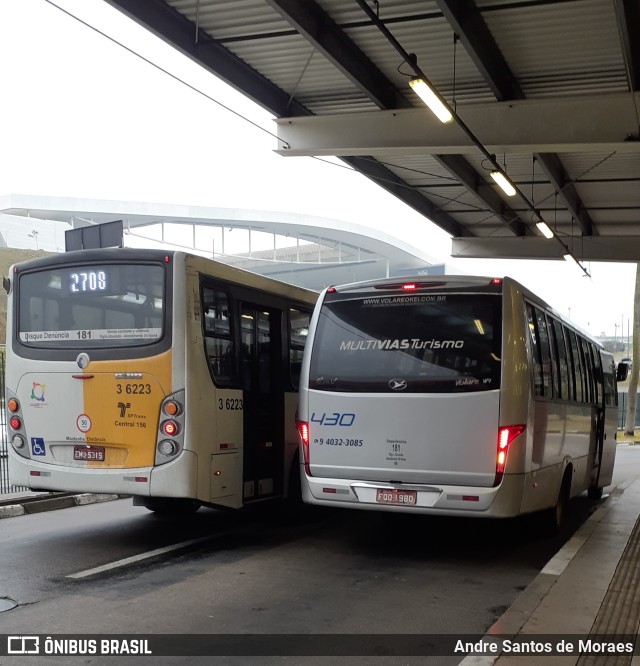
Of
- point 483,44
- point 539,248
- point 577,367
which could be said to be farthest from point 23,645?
point 539,248

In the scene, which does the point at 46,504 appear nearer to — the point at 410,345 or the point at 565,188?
the point at 410,345

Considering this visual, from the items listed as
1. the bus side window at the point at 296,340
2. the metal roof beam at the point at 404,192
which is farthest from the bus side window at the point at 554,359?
the metal roof beam at the point at 404,192

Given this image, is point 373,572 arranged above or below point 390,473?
below

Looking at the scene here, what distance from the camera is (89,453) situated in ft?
29.3

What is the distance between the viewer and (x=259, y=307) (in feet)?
33.9

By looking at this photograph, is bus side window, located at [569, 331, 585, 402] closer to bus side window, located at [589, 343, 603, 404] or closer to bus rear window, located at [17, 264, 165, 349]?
bus side window, located at [589, 343, 603, 404]

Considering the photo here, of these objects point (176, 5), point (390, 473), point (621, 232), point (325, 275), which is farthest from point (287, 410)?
point (325, 275)

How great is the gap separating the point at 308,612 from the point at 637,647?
8.02 feet

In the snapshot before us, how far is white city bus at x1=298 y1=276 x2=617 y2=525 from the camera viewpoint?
8141 millimetres

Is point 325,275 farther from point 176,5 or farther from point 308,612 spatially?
point 308,612

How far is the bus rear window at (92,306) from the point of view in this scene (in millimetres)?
8859

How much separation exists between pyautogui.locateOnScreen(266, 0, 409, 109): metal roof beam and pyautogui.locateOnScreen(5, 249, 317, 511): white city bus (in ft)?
11.1

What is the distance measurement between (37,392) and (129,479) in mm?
1596

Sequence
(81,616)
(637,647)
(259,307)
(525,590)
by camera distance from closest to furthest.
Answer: (637,647) < (81,616) < (525,590) < (259,307)
